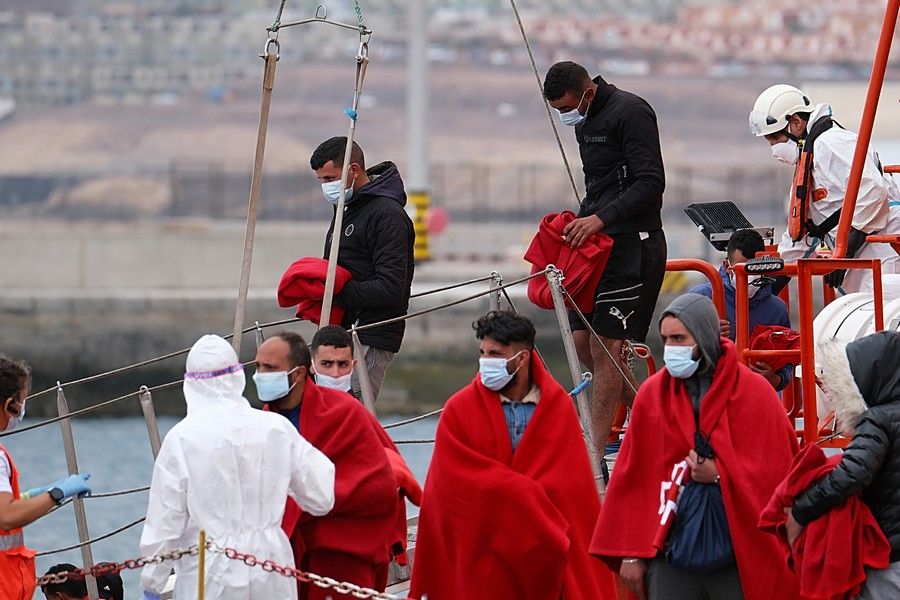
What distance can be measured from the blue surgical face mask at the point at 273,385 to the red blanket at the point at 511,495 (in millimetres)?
587

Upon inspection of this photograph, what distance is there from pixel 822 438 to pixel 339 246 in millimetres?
2502

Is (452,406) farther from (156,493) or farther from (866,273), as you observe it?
(866,273)

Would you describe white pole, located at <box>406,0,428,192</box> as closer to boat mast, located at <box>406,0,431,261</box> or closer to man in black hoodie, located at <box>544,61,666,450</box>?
boat mast, located at <box>406,0,431,261</box>

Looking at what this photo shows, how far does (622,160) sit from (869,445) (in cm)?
313

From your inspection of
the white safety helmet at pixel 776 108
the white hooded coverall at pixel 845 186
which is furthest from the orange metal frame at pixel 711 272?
the white safety helmet at pixel 776 108

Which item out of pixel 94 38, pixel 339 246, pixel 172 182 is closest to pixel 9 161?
pixel 94 38

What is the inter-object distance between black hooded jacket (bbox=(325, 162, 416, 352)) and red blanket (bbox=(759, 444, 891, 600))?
3.05 metres

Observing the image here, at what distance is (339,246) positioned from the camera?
8766 mm

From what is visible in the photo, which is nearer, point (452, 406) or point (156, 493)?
point (156, 493)

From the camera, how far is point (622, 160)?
334 inches

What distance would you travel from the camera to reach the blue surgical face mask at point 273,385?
6500 mm

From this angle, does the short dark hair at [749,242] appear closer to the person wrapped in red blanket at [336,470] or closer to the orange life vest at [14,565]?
the person wrapped in red blanket at [336,470]

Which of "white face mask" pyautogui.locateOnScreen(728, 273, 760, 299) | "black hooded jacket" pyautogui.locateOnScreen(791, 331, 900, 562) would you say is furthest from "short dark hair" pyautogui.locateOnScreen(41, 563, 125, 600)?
"black hooded jacket" pyautogui.locateOnScreen(791, 331, 900, 562)

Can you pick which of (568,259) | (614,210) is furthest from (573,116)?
(568,259)
